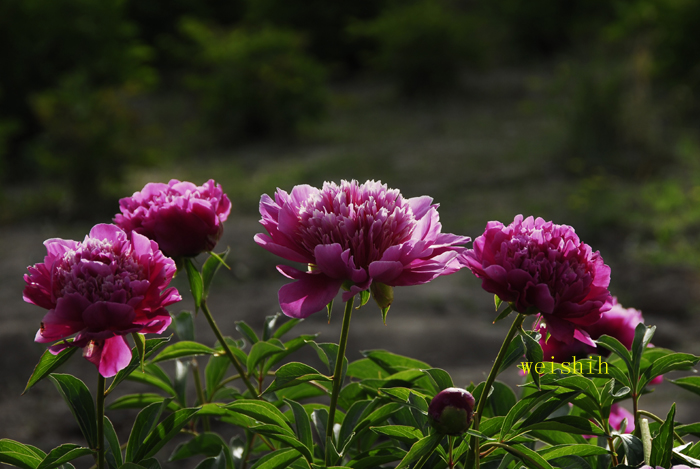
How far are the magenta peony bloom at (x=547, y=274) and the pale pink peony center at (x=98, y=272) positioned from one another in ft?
1.15

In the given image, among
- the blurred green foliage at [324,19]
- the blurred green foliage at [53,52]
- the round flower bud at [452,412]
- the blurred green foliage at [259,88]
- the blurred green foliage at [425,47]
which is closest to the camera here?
the round flower bud at [452,412]

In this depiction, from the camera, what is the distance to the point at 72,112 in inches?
218

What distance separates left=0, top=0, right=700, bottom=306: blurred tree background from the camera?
5.27m

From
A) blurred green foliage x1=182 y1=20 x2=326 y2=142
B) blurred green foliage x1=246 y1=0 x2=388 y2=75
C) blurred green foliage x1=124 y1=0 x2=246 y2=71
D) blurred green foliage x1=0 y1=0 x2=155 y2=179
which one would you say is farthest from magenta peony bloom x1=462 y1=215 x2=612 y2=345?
blurred green foliage x1=124 y1=0 x2=246 y2=71

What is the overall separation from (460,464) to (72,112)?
212 inches

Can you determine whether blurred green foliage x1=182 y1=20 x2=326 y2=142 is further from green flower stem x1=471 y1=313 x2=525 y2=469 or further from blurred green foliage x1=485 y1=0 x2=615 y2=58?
green flower stem x1=471 y1=313 x2=525 y2=469

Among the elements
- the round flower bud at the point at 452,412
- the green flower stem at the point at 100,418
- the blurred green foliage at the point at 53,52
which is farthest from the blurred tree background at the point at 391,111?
the green flower stem at the point at 100,418

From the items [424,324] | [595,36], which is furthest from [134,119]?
[595,36]

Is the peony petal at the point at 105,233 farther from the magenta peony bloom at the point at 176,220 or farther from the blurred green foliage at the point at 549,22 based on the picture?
the blurred green foliage at the point at 549,22

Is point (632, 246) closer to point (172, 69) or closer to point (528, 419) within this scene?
point (528, 419)

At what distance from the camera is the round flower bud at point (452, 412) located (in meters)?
0.66

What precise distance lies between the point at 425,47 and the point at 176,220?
832 centimetres

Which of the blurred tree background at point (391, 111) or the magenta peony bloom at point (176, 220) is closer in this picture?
the magenta peony bloom at point (176, 220)

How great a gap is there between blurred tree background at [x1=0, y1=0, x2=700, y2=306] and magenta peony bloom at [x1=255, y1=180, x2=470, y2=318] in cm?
356
